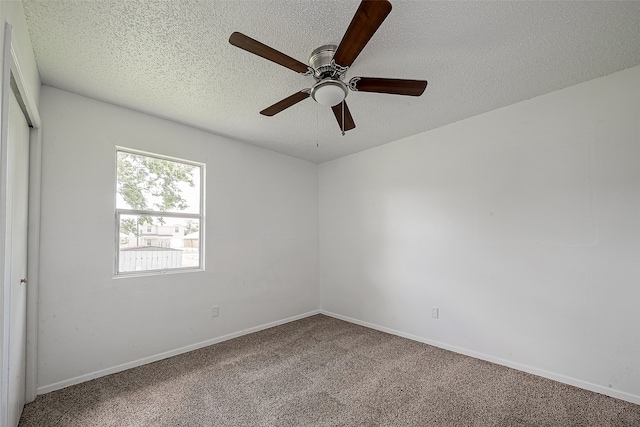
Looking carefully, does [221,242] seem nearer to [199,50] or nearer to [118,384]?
[118,384]

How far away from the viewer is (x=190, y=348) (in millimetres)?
3059

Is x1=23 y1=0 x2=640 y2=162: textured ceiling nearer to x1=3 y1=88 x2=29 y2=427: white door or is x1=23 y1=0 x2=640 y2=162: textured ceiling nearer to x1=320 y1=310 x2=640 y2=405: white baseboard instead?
x1=3 y1=88 x2=29 y2=427: white door

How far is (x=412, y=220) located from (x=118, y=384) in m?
3.33

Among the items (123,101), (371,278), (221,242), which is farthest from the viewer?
(371,278)

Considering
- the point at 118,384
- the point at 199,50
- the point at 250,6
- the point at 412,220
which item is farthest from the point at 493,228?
the point at 118,384

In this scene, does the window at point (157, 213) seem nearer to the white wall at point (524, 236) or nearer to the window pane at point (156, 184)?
the window pane at point (156, 184)

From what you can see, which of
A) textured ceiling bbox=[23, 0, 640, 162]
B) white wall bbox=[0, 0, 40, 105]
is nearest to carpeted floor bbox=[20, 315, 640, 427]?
white wall bbox=[0, 0, 40, 105]

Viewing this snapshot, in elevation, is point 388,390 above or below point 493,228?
below

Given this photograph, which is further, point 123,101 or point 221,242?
point 221,242

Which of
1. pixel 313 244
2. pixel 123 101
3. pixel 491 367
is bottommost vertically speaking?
pixel 491 367

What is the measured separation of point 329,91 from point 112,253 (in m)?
2.41

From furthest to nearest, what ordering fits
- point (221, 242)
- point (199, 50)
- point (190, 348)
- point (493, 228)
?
point (221, 242) → point (190, 348) → point (493, 228) → point (199, 50)

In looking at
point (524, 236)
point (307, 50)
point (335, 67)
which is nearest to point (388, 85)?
point (335, 67)

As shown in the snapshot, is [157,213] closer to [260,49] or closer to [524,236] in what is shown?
[260,49]
